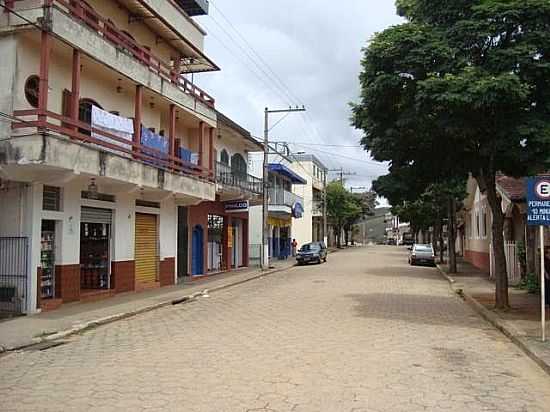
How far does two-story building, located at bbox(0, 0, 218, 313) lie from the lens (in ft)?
46.3

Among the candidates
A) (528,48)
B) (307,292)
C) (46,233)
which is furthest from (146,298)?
(528,48)

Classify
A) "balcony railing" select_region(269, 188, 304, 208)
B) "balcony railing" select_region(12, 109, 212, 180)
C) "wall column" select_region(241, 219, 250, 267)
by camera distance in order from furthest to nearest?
"balcony railing" select_region(269, 188, 304, 208)
"wall column" select_region(241, 219, 250, 267)
"balcony railing" select_region(12, 109, 212, 180)

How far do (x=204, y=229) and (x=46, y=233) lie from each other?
40.7ft

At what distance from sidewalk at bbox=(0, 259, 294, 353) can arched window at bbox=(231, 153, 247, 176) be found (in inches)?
388

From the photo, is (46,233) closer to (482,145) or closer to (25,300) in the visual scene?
(25,300)

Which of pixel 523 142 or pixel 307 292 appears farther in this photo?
pixel 307 292

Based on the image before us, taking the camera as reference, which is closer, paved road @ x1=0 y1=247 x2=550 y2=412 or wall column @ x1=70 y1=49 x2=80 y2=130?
paved road @ x1=0 y1=247 x2=550 y2=412

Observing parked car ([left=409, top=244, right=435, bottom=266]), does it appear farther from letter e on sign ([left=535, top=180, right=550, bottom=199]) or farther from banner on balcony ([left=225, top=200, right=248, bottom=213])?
letter e on sign ([left=535, top=180, right=550, bottom=199])

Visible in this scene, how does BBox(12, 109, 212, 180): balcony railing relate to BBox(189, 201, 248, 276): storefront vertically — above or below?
above

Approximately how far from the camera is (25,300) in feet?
47.0

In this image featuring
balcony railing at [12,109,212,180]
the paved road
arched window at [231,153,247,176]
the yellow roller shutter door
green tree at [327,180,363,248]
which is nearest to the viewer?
the paved road

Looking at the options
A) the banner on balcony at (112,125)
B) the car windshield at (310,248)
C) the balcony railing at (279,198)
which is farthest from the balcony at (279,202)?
the banner on balcony at (112,125)

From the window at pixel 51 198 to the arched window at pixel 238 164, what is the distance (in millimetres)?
15058

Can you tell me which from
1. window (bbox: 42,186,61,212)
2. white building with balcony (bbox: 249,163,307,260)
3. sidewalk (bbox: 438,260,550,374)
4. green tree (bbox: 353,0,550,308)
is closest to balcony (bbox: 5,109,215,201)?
window (bbox: 42,186,61,212)
